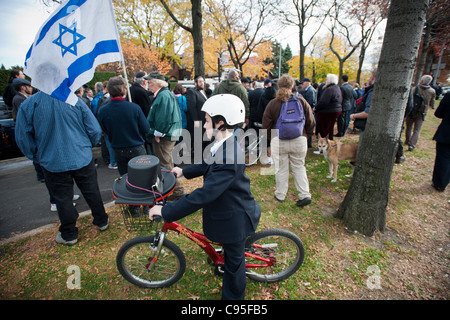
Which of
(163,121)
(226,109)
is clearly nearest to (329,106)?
(163,121)

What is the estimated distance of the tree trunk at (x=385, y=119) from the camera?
2.85 metres

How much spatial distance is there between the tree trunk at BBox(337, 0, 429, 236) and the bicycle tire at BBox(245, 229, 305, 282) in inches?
58.2

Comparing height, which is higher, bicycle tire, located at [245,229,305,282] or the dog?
the dog

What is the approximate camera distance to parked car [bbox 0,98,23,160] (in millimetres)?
7502

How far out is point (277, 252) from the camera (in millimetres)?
2854

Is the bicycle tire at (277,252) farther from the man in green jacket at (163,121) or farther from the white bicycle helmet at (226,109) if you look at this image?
the man in green jacket at (163,121)

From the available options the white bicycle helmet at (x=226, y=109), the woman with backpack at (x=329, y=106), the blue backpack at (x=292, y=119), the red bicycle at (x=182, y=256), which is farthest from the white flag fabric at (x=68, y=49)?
the woman with backpack at (x=329, y=106)

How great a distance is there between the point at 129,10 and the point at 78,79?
86.1 ft

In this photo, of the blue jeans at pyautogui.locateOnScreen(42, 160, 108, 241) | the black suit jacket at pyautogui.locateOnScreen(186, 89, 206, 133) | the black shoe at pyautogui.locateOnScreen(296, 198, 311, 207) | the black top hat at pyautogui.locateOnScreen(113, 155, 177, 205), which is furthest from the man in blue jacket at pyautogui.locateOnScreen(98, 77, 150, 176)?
the black shoe at pyautogui.locateOnScreen(296, 198, 311, 207)

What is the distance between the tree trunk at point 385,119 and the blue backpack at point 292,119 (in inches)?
40.8

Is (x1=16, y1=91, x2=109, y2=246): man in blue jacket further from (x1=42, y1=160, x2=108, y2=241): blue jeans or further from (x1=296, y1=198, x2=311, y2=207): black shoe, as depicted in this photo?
(x1=296, y1=198, x2=311, y2=207): black shoe

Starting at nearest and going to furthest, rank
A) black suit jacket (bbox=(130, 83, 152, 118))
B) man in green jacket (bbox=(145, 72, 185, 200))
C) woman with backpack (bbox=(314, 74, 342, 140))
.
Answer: man in green jacket (bbox=(145, 72, 185, 200)) < black suit jacket (bbox=(130, 83, 152, 118)) < woman with backpack (bbox=(314, 74, 342, 140))
